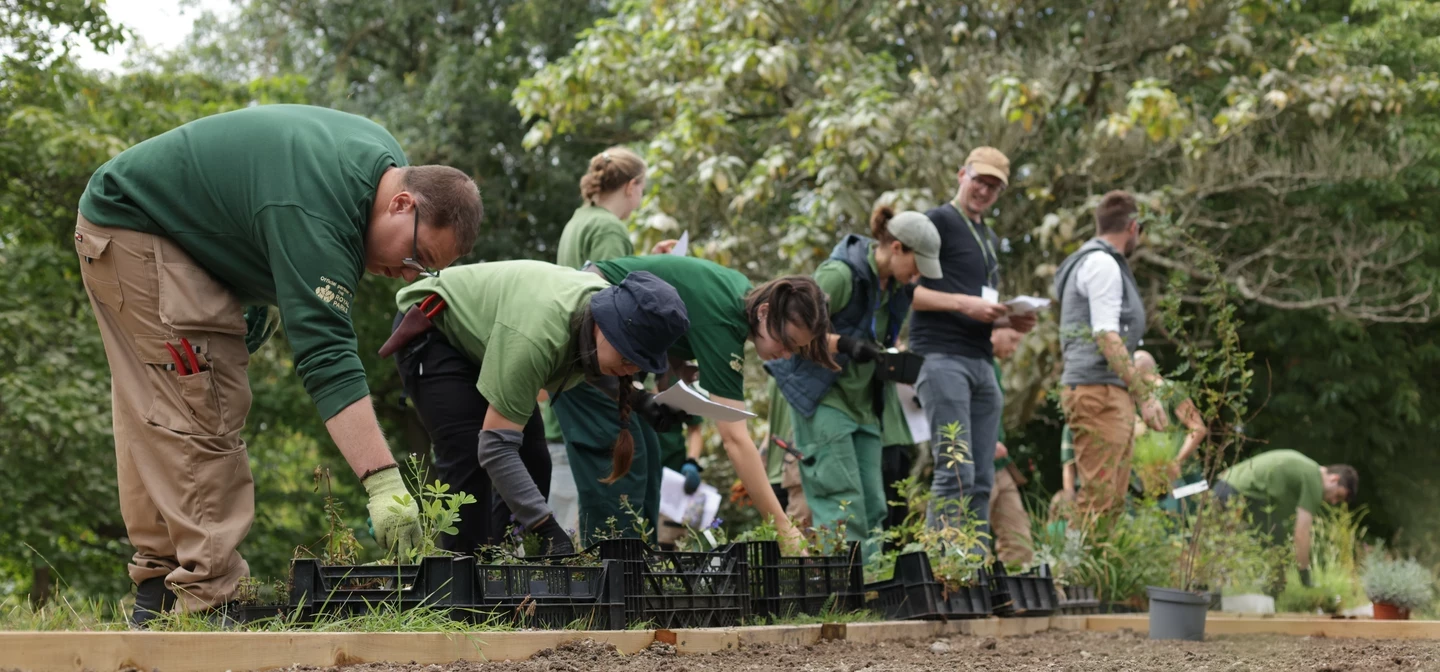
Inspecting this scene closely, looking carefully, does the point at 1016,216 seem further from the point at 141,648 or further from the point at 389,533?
the point at 141,648

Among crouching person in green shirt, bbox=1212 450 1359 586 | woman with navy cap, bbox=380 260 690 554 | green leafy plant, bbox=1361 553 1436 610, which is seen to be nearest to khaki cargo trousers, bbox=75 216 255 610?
woman with navy cap, bbox=380 260 690 554

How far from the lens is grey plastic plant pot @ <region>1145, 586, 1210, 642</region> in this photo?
5004mm

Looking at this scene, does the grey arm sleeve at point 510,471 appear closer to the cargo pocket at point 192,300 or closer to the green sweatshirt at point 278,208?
the green sweatshirt at point 278,208

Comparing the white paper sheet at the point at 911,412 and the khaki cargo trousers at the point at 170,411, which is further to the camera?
the white paper sheet at the point at 911,412

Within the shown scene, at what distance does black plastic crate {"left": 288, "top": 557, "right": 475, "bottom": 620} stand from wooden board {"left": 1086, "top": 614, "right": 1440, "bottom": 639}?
3087 mm

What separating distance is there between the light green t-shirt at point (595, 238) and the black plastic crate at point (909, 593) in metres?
1.64

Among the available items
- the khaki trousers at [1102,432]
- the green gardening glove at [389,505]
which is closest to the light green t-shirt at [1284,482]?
the khaki trousers at [1102,432]

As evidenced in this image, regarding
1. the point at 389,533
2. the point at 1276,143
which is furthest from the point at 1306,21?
the point at 389,533

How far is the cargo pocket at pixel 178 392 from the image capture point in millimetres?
3141

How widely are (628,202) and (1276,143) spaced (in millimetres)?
7330

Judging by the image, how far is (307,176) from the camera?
308 cm

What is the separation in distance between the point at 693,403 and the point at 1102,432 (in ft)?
9.44

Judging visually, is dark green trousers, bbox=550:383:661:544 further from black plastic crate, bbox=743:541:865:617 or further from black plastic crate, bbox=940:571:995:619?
black plastic crate, bbox=940:571:995:619

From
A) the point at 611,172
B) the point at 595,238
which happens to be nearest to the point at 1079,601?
the point at 595,238
